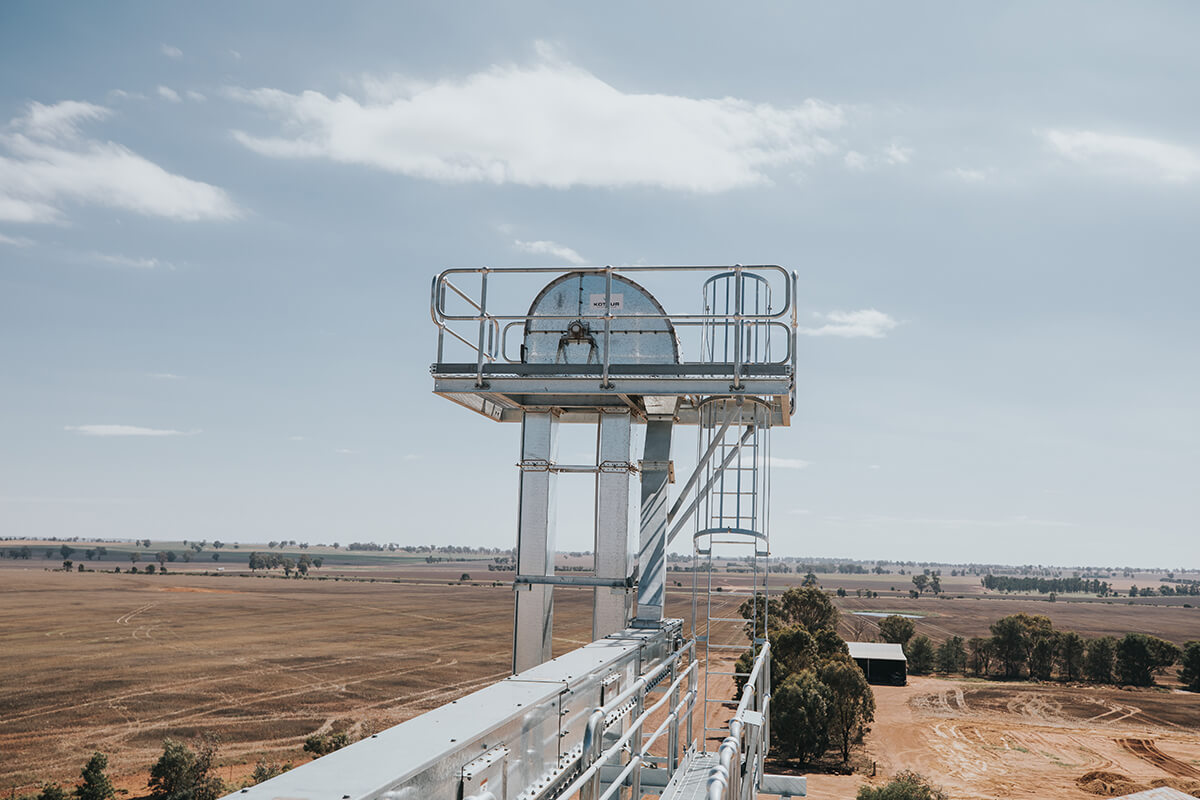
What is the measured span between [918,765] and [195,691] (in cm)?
5488

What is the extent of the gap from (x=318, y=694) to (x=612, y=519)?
6345cm

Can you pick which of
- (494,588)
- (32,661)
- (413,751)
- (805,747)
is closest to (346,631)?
(32,661)

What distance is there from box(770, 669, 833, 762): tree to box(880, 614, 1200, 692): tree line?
37691 millimetres

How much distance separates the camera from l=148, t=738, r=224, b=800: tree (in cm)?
3944

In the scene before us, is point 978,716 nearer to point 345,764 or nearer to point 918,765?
point 918,765

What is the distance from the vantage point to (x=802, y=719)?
45250 mm

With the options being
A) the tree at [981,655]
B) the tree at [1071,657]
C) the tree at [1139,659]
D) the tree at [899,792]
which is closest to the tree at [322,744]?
the tree at [899,792]

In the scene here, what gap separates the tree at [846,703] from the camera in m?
46.3

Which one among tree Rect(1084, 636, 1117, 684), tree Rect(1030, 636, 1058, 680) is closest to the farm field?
tree Rect(1084, 636, 1117, 684)

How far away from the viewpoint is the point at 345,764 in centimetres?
398

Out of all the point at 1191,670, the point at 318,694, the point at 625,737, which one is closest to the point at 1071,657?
the point at 1191,670

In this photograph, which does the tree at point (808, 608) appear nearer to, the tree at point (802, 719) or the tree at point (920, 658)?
the tree at point (920, 658)

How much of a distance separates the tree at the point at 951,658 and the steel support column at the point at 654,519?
78.5 metres

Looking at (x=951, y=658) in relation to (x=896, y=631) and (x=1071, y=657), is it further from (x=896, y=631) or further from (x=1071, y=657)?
(x=1071, y=657)
